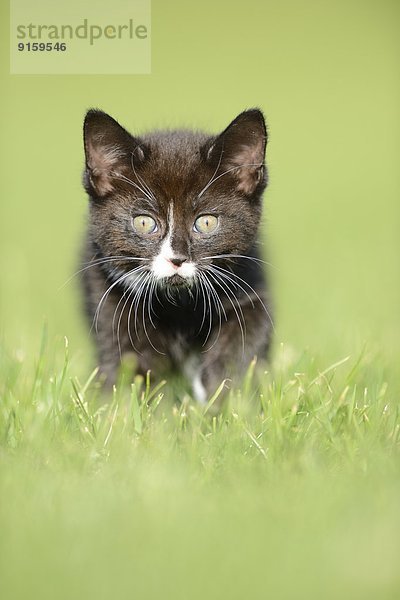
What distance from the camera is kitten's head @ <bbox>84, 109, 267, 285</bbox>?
268 centimetres

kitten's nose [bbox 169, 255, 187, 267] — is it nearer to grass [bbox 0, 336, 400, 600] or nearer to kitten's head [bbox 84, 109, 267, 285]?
kitten's head [bbox 84, 109, 267, 285]

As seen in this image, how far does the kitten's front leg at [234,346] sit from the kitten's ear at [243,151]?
419mm

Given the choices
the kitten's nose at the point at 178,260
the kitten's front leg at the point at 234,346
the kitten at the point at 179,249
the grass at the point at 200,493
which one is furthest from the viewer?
the kitten's front leg at the point at 234,346

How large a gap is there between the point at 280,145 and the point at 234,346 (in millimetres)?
2144

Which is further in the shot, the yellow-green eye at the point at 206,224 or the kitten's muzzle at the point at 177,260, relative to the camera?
the yellow-green eye at the point at 206,224

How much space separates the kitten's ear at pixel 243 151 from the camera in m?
2.71

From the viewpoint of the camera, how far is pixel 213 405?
276 centimetres

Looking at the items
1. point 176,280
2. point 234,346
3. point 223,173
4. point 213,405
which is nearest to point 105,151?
point 223,173

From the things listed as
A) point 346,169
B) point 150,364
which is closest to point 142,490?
point 150,364

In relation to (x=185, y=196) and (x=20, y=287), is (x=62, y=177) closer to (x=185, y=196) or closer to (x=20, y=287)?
(x=20, y=287)

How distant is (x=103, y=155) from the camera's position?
2.77m

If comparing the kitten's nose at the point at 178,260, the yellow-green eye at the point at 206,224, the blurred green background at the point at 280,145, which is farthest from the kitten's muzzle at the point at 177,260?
the blurred green background at the point at 280,145

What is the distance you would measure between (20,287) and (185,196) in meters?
1.48

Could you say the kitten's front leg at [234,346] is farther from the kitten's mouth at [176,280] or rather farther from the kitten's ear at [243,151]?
the kitten's ear at [243,151]
